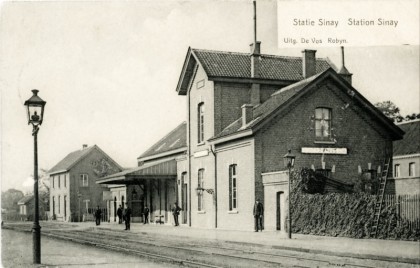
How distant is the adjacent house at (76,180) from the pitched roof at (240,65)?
59.9 feet

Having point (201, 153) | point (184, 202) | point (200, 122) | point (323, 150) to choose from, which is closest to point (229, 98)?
point (200, 122)

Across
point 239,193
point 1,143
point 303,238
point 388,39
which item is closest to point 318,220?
point 303,238

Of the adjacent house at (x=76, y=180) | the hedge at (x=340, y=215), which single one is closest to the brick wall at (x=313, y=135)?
the hedge at (x=340, y=215)

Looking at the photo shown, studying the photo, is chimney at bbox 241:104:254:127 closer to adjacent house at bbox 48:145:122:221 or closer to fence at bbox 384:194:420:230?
fence at bbox 384:194:420:230

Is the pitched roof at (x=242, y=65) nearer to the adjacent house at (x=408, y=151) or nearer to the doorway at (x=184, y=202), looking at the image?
the doorway at (x=184, y=202)

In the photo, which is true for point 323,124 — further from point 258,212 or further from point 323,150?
point 258,212

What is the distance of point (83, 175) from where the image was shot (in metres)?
52.1

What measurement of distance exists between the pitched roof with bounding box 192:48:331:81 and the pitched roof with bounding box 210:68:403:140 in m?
1.50

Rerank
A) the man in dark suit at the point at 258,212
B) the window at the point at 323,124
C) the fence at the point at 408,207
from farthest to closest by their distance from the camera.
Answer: the window at the point at 323,124, the man in dark suit at the point at 258,212, the fence at the point at 408,207

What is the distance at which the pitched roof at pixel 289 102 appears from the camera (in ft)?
91.0

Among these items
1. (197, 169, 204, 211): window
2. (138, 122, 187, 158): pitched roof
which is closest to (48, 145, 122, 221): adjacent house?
(138, 122, 187, 158): pitched roof

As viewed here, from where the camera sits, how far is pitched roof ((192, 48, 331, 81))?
3186cm

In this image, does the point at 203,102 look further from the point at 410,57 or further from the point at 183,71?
the point at 410,57

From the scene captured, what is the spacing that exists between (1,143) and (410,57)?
38.6 feet
